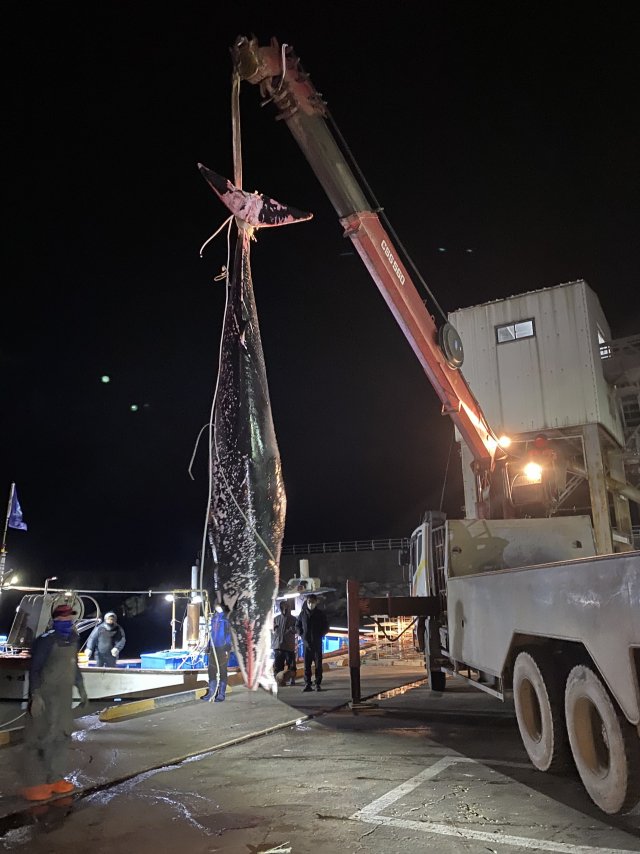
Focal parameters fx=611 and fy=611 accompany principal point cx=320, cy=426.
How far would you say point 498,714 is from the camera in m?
8.09

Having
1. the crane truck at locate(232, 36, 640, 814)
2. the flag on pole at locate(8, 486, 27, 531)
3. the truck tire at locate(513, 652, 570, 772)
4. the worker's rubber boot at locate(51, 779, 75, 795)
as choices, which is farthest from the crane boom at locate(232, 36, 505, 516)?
the flag on pole at locate(8, 486, 27, 531)

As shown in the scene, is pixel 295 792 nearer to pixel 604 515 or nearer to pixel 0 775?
pixel 0 775

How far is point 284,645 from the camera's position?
11219 mm

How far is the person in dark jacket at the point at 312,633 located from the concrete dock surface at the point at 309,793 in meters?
2.27

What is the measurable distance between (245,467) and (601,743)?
3460 mm

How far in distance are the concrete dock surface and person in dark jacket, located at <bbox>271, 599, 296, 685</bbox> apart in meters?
3.26

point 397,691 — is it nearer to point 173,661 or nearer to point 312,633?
point 312,633

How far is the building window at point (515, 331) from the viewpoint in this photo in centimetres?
1558

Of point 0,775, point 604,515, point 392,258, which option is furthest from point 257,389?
point 604,515

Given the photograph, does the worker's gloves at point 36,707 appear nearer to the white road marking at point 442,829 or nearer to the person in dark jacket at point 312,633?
the white road marking at point 442,829

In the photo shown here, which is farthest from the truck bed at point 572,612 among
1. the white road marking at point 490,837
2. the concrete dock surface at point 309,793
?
the concrete dock surface at point 309,793

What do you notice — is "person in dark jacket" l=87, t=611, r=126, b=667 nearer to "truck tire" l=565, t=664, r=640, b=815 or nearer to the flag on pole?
the flag on pole

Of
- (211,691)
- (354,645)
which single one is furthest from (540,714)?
(211,691)

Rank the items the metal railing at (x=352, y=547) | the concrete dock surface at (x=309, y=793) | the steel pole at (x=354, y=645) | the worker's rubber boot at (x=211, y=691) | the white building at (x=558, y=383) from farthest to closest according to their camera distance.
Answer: the metal railing at (x=352, y=547)
the white building at (x=558, y=383)
the worker's rubber boot at (x=211, y=691)
the steel pole at (x=354, y=645)
the concrete dock surface at (x=309, y=793)
